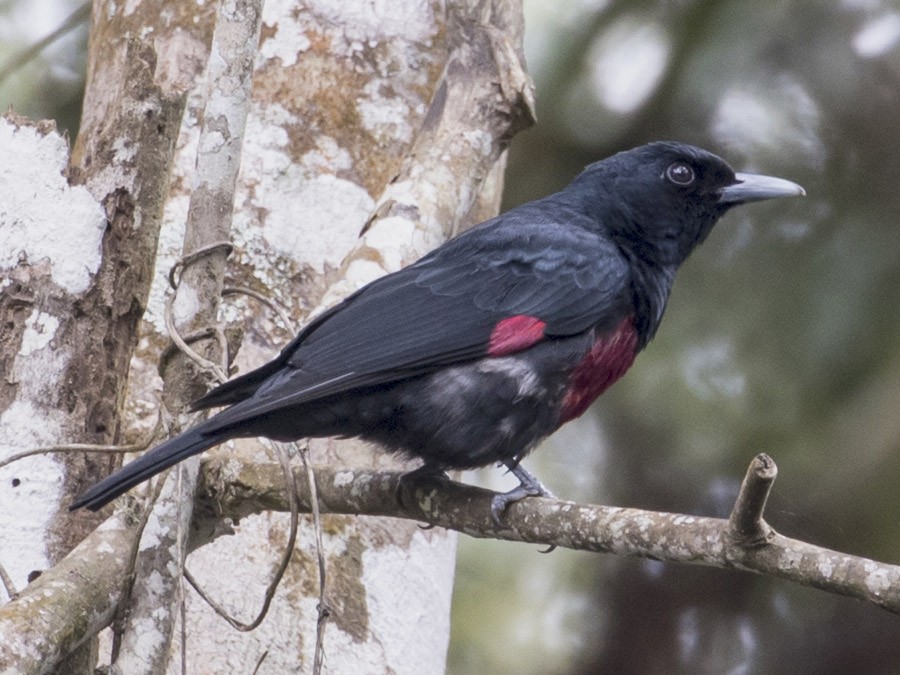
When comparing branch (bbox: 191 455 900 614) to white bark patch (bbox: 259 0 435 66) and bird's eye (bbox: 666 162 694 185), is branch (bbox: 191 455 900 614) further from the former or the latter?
white bark patch (bbox: 259 0 435 66)

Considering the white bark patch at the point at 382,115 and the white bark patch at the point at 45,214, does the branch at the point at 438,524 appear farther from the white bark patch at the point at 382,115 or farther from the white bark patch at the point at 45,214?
the white bark patch at the point at 382,115

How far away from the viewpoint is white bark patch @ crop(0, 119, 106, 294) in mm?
3008

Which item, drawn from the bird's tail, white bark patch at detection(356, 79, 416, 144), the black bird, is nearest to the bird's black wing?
the black bird

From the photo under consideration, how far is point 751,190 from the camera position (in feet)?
12.8

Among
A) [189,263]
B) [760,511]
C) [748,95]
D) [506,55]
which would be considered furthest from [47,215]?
[748,95]

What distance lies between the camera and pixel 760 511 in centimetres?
208

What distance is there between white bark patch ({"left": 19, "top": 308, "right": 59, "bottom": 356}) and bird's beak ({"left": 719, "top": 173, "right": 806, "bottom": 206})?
2.03 m

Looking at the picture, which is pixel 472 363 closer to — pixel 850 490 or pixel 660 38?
pixel 850 490

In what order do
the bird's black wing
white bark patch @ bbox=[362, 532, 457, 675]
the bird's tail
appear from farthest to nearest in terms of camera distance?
white bark patch @ bbox=[362, 532, 457, 675], the bird's black wing, the bird's tail

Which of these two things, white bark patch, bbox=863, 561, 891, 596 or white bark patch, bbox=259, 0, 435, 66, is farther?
white bark patch, bbox=259, 0, 435, 66

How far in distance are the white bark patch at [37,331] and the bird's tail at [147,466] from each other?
17.0 inches

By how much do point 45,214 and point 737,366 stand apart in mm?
2633

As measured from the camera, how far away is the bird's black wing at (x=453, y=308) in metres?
3.09

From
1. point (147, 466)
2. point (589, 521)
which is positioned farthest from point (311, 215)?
point (589, 521)
